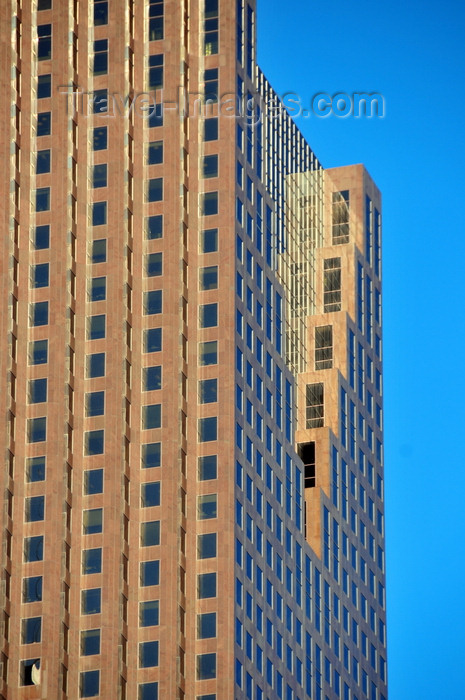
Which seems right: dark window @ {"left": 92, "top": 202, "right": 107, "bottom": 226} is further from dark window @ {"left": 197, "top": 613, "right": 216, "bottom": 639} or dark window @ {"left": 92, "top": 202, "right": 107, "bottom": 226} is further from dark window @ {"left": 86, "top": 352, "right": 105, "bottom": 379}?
dark window @ {"left": 197, "top": 613, "right": 216, "bottom": 639}

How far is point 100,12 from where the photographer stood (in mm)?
190250

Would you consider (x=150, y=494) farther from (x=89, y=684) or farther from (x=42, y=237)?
(x=42, y=237)

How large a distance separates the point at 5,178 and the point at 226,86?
21.4 metres

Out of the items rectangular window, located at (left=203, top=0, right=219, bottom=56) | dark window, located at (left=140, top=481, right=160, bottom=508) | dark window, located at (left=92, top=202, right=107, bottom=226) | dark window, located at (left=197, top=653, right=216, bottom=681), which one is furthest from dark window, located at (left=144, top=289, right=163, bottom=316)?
dark window, located at (left=197, top=653, right=216, bottom=681)

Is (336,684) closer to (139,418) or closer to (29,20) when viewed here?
(139,418)

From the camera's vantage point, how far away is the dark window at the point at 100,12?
623 ft

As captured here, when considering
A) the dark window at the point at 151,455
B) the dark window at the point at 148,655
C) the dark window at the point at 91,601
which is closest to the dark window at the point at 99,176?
the dark window at the point at 151,455

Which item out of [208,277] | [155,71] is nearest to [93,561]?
[208,277]

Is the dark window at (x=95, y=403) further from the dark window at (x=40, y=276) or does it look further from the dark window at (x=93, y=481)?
the dark window at (x=40, y=276)

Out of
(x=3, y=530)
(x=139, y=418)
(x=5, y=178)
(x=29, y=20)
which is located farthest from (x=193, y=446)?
(x=29, y=20)

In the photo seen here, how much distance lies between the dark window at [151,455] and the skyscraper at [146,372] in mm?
188

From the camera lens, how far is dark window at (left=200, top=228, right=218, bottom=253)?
18175 cm

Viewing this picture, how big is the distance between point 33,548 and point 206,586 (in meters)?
16.1

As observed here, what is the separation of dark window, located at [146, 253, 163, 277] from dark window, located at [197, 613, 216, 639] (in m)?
30.5
